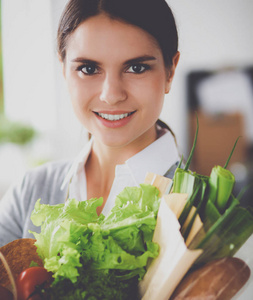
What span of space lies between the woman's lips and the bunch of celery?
14.2 inches

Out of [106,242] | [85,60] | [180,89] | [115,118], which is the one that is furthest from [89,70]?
[180,89]

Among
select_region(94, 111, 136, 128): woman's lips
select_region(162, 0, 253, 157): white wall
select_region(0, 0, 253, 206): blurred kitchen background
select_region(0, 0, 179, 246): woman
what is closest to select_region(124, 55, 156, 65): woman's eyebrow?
select_region(0, 0, 179, 246): woman

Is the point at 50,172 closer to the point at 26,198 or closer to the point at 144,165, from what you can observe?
the point at 26,198

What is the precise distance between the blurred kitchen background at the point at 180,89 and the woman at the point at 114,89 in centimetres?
280

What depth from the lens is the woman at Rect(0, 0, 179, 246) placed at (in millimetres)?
789

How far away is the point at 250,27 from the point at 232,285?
495cm

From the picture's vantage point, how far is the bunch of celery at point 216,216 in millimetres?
464

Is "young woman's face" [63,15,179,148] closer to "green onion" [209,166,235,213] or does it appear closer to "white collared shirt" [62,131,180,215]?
"white collared shirt" [62,131,180,215]

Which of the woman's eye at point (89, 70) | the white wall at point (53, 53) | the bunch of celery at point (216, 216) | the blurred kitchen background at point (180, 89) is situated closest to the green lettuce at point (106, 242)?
the bunch of celery at point (216, 216)

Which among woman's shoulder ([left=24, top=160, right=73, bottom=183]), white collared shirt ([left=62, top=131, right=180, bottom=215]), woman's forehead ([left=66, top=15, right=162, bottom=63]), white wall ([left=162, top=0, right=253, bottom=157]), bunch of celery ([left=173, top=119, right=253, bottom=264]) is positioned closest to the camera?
bunch of celery ([left=173, top=119, right=253, bottom=264])

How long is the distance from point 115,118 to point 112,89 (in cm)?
10

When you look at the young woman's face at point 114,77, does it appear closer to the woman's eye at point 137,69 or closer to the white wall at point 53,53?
the woman's eye at point 137,69

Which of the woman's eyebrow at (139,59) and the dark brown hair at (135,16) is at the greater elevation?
the dark brown hair at (135,16)

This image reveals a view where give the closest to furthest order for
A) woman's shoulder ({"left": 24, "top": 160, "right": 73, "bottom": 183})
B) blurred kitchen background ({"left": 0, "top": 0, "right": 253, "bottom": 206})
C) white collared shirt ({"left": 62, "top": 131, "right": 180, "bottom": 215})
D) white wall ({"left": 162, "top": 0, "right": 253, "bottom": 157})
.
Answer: white collared shirt ({"left": 62, "top": 131, "right": 180, "bottom": 215}), woman's shoulder ({"left": 24, "top": 160, "right": 73, "bottom": 183}), blurred kitchen background ({"left": 0, "top": 0, "right": 253, "bottom": 206}), white wall ({"left": 162, "top": 0, "right": 253, "bottom": 157})
